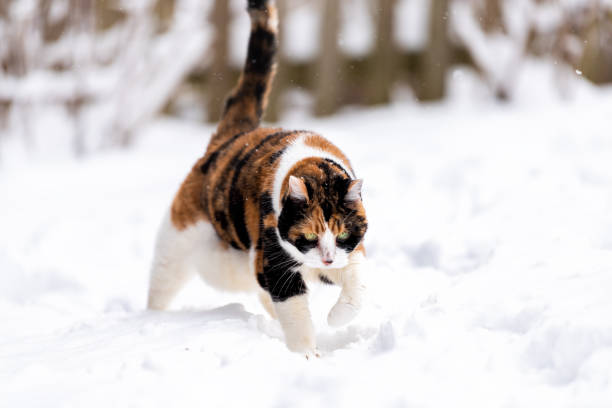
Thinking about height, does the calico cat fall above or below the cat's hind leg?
above

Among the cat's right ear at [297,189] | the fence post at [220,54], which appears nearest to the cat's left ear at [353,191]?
the cat's right ear at [297,189]

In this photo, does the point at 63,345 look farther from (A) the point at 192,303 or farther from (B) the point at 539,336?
(B) the point at 539,336

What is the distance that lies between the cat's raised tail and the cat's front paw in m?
1.00

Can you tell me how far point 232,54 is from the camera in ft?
21.0

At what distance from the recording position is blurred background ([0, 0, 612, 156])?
546cm

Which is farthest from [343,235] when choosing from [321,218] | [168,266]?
[168,266]

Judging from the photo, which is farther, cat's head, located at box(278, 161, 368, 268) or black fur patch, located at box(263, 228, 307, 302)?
black fur patch, located at box(263, 228, 307, 302)

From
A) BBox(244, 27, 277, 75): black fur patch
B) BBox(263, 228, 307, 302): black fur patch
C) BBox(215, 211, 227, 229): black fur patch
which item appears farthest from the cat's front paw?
BBox(244, 27, 277, 75): black fur patch

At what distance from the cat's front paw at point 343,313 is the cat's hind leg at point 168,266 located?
80 cm

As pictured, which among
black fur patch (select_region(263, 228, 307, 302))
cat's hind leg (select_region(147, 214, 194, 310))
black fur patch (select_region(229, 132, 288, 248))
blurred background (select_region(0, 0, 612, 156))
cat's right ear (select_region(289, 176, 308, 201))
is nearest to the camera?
cat's right ear (select_region(289, 176, 308, 201))

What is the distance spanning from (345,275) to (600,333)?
2.79ft

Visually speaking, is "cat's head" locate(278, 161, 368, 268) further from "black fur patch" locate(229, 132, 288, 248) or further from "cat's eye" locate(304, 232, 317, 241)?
"black fur patch" locate(229, 132, 288, 248)

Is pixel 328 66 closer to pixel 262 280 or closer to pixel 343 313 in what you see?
pixel 262 280

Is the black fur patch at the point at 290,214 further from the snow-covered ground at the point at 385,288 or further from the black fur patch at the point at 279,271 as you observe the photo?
the snow-covered ground at the point at 385,288
